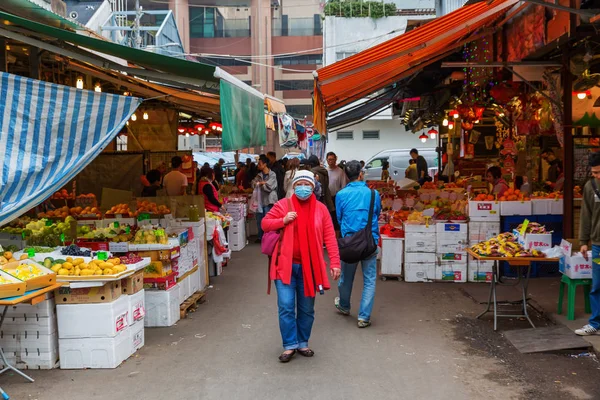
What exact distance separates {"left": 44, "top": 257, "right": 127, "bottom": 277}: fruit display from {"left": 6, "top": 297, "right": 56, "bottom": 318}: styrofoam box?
1.01ft

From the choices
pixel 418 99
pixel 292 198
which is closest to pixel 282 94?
pixel 418 99

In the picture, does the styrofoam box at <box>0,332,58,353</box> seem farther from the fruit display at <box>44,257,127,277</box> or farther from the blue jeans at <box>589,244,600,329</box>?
the blue jeans at <box>589,244,600,329</box>

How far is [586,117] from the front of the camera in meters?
10.3

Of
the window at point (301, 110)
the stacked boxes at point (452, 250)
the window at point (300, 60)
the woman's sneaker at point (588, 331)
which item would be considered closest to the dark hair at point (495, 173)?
the stacked boxes at point (452, 250)

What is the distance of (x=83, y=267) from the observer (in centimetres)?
645

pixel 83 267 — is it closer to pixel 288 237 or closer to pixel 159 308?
pixel 159 308

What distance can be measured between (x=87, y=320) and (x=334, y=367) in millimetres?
2435

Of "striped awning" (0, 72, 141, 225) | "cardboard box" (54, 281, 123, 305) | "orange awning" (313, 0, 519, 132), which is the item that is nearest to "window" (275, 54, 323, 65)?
"orange awning" (313, 0, 519, 132)

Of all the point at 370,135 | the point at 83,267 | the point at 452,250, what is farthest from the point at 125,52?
the point at 370,135

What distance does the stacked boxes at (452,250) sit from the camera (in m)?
10.3

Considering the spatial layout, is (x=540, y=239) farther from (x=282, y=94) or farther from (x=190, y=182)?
(x=282, y=94)

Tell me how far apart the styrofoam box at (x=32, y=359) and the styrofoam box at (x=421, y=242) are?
5.86m

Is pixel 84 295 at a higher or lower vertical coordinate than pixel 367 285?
higher

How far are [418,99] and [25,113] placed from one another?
17.3 m
